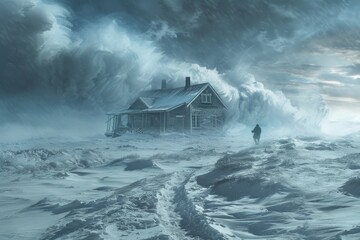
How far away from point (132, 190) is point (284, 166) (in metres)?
4.32

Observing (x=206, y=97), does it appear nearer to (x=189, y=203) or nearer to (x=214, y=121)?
(x=214, y=121)

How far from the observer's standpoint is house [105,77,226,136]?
35406mm

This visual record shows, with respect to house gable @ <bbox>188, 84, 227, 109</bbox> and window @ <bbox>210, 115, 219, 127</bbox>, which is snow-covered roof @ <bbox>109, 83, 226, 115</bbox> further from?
window @ <bbox>210, 115, 219, 127</bbox>

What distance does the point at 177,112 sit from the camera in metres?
35.8

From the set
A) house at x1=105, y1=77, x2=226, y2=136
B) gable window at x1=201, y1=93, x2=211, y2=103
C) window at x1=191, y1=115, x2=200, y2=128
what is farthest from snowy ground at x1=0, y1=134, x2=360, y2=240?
gable window at x1=201, y1=93, x2=211, y2=103

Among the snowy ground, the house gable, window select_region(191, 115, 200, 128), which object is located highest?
the house gable

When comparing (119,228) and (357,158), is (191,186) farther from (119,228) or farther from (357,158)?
(357,158)

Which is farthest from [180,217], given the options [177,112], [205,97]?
[205,97]

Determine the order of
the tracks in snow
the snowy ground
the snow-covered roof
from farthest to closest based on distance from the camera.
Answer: the snow-covered roof, the snowy ground, the tracks in snow

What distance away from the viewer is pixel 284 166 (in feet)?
34.7

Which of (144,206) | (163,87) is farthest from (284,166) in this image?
(163,87)

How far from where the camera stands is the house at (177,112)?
116 ft

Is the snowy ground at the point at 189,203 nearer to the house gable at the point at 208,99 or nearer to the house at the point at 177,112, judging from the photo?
the house at the point at 177,112

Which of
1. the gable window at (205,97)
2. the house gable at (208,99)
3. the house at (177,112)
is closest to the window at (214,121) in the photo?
the house at (177,112)
